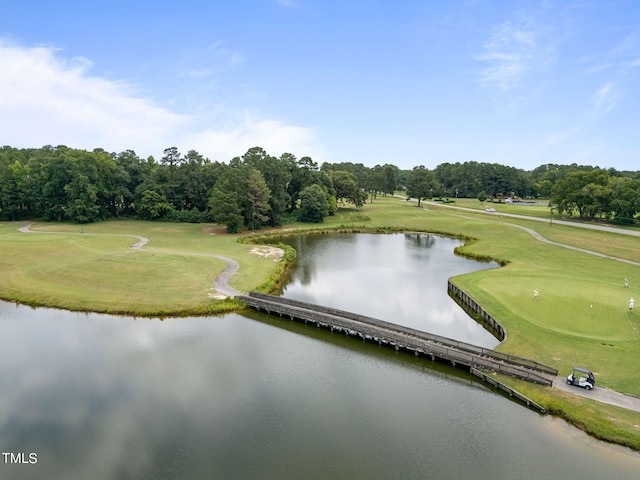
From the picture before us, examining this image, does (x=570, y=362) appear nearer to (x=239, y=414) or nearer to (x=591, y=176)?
(x=239, y=414)

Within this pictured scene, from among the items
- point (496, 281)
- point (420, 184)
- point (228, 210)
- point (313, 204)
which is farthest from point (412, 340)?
point (420, 184)

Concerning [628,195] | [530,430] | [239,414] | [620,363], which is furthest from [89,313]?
[628,195]

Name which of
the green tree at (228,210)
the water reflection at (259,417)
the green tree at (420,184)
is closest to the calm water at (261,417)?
the water reflection at (259,417)

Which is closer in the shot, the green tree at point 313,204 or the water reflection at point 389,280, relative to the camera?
the water reflection at point 389,280

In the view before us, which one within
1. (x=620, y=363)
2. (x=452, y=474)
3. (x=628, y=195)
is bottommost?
(x=452, y=474)

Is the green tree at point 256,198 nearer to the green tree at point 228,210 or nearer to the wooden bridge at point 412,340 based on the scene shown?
the green tree at point 228,210
